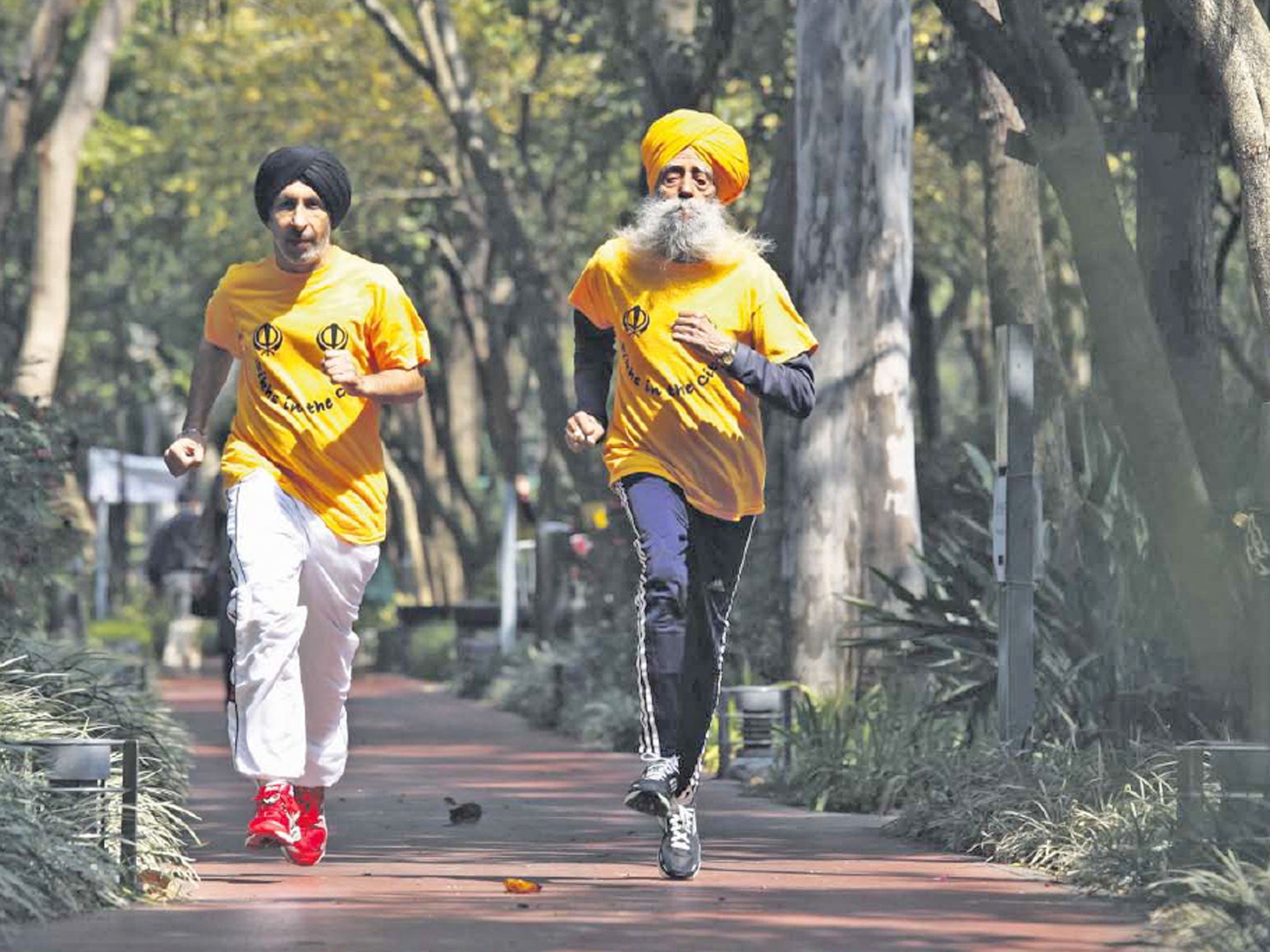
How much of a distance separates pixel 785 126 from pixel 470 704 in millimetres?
7920

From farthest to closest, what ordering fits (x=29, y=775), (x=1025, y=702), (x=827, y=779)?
(x=827, y=779) < (x=1025, y=702) < (x=29, y=775)

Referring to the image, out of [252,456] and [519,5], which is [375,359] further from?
[519,5]

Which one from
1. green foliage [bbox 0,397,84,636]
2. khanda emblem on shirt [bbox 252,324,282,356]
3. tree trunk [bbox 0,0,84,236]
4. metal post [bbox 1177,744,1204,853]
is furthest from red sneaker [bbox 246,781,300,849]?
tree trunk [bbox 0,0,84,236]

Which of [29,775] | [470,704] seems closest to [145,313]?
[470,704]

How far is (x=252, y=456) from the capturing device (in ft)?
28.3

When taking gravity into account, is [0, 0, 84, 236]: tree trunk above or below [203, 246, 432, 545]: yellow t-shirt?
above

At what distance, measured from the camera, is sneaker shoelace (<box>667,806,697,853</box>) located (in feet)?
27.5

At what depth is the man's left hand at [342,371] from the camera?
8.43m

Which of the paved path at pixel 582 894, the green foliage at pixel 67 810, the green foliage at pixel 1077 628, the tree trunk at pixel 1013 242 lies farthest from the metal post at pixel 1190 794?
the tree trunk at pixel 1013 242

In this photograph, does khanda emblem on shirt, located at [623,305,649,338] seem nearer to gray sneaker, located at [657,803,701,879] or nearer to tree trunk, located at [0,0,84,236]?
gray sneaker, located at [657,803,701,879]

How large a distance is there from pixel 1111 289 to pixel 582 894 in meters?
2.83

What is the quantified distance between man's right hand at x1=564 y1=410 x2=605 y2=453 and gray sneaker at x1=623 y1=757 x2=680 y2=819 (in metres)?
0.91

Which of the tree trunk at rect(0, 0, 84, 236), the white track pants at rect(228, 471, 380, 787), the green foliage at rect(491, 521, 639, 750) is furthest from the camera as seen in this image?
the tree trunk at rect(0, 0, 84, 236)

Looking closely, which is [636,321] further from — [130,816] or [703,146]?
[130,816]
